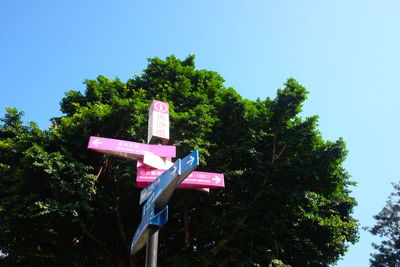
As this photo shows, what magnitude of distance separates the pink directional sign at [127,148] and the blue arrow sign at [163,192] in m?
0.73

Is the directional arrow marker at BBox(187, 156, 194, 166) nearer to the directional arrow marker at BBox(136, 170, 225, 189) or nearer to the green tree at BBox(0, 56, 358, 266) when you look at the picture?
the directional arrow marker at BBox(136, 170, 225, 189)

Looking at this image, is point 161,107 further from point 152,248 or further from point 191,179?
point 152,248

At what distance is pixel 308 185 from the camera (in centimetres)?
1259

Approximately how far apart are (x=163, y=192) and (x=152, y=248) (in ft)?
2.63

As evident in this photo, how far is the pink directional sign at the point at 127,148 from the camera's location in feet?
17.4

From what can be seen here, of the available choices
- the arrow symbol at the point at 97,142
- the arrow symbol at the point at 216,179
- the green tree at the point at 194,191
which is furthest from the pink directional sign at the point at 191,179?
the green tree at the point at 194,191

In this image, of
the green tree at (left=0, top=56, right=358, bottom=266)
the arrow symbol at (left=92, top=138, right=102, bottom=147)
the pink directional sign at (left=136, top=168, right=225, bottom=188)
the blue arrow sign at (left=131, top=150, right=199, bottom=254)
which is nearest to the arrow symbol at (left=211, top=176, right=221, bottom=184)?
the pink directional sign at (left=136, top=168, right=225, bottom=188)

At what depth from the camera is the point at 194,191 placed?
12789 mm

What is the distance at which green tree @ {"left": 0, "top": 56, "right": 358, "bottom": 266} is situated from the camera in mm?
10984

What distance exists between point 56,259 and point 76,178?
11.9 feet

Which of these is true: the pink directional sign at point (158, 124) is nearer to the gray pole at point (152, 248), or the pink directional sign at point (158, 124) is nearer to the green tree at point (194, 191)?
the gray pole at point (152, 248)

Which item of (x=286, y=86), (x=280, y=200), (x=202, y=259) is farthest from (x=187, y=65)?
(x=202, y=259)

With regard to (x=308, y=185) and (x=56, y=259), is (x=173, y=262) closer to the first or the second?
(x=56, y=259)

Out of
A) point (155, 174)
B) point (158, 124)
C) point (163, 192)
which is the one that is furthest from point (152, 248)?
point (158, 124)
